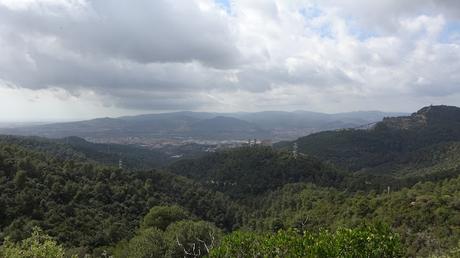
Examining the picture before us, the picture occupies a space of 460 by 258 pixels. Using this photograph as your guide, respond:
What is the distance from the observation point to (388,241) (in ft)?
56.2

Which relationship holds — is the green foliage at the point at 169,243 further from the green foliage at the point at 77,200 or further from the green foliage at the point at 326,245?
the green foliage at the point at 326,245

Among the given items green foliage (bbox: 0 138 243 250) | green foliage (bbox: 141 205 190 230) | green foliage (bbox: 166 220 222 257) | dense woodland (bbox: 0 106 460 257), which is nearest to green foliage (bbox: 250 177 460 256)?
dense woodland (bbox: 0 106 460 257)

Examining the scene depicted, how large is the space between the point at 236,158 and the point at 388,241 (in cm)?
13922

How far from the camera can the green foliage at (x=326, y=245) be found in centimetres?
1684

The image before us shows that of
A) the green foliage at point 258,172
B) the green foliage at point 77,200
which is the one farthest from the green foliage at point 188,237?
the green foliage at point 258,172

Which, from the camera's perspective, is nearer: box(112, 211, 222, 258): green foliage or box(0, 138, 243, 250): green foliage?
box(112, 211, 222, 258): green foliage

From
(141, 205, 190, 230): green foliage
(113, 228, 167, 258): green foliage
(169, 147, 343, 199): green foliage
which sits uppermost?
(113, 228, 167, 258): green foliage

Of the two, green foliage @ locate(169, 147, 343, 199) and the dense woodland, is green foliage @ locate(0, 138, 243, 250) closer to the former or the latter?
the dense woodland

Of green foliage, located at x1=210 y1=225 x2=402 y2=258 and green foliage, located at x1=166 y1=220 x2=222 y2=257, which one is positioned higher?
green foliage, located at x1=210 y1=225 x2=402 y2=258

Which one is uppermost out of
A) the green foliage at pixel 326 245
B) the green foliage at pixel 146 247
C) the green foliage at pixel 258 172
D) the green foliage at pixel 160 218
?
the green foliage at pixel 326 245

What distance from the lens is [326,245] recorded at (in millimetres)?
16922

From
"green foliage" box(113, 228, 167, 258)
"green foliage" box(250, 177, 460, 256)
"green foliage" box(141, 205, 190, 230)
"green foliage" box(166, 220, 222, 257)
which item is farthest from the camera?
"green foliage" box(141, 205, 190, 230)

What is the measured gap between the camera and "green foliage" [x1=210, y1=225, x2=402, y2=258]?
1684cm

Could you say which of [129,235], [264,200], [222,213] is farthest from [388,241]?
[264,200]
